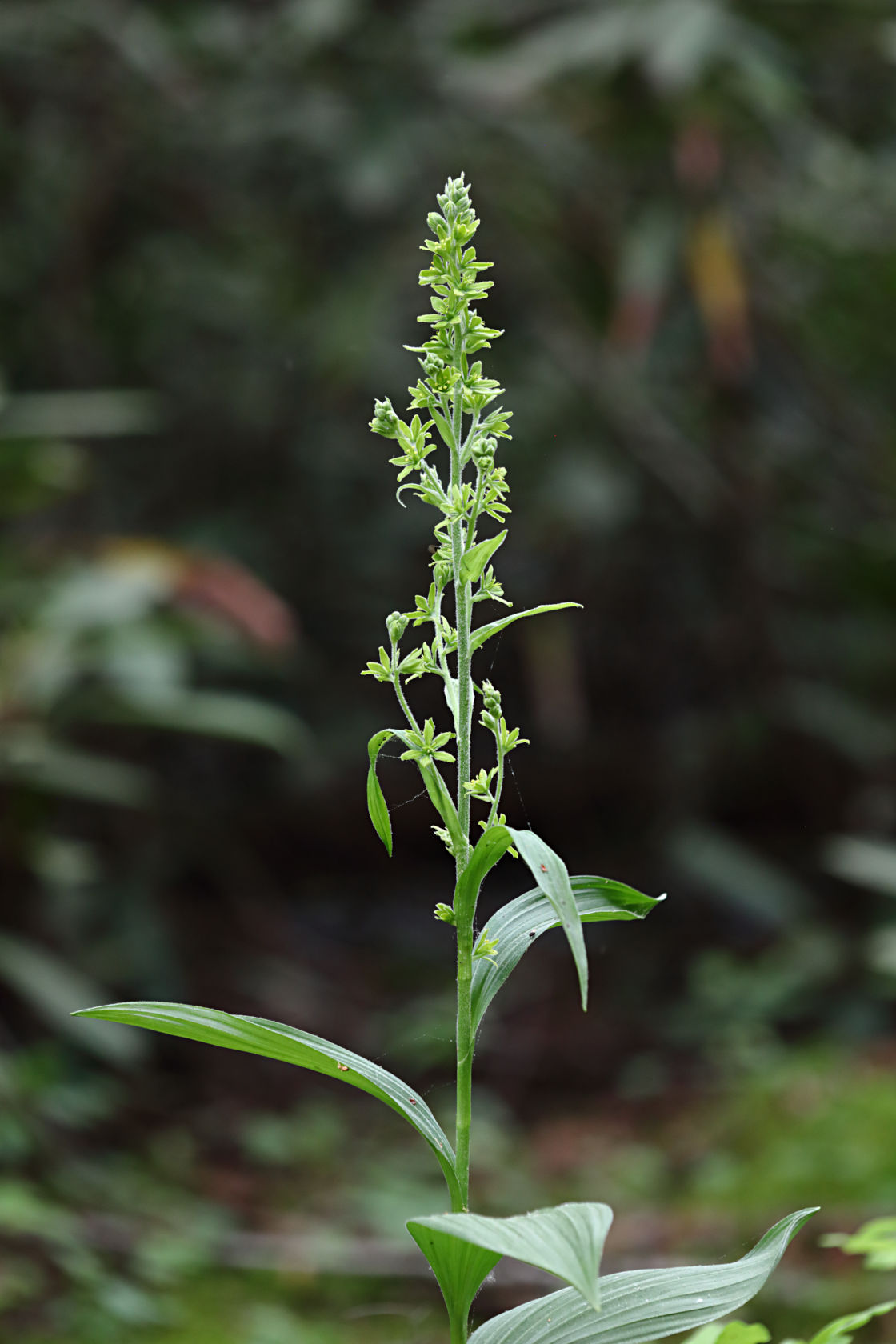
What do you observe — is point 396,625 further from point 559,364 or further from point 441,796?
point 559,364

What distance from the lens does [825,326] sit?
5.24 m

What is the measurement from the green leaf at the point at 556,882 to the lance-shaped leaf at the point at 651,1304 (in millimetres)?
235

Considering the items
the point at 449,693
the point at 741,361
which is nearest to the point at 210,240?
the point at 741,361

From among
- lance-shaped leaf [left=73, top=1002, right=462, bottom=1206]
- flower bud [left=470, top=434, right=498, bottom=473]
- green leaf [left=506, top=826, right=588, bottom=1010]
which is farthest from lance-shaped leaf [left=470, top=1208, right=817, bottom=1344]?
flower bud [left=470, top=434, right=498, bottom=473]

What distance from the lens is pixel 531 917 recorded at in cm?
85

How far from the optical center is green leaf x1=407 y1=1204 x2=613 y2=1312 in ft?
2.06

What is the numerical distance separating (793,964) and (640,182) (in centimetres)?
295

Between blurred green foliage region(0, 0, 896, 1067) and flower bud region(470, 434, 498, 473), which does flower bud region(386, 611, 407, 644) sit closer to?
flower bud region(470, 434, 498, 473)

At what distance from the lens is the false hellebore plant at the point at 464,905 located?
0.76m

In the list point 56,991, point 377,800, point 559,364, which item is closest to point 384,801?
point 377,800

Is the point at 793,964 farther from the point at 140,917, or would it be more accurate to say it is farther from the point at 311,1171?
the point at 140,917

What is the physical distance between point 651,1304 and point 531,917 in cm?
25

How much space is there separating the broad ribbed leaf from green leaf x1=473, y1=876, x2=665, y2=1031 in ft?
0.43

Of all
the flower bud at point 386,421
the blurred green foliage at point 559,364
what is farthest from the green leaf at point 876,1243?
the blurred green foliage at point 559,364
